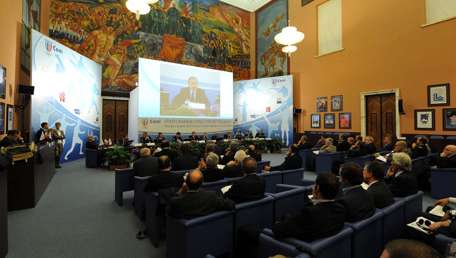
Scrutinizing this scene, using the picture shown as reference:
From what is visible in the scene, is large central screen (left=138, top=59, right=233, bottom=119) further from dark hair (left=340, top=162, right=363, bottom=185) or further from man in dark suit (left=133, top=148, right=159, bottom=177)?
dark hair (left=340, top=162, right=363, bottom=185)

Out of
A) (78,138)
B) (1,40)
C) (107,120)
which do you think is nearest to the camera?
(1,40)

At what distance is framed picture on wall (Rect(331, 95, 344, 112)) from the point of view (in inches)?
455

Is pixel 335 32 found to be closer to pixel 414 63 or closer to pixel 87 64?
pixel 414 63

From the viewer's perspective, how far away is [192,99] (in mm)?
12789

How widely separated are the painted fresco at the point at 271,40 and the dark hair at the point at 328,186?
13507mm

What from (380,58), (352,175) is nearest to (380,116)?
(380,58)

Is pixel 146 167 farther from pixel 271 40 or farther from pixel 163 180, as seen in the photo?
pixel 271 40

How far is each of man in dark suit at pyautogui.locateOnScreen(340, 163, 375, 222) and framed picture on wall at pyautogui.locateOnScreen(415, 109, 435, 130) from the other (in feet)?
27.2

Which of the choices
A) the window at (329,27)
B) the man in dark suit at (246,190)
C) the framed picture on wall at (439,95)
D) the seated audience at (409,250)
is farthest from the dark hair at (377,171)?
the window at (329,27)

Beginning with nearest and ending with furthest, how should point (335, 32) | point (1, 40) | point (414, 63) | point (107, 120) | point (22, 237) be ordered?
point (22, 237), point (1, 40), point (414, 63), point (335, 32), point (107, 120)

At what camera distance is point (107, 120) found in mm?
12930

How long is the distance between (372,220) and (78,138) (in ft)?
35.4

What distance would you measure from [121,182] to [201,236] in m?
3.04

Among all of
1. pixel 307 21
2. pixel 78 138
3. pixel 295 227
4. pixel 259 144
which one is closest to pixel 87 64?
pixel 78 138
